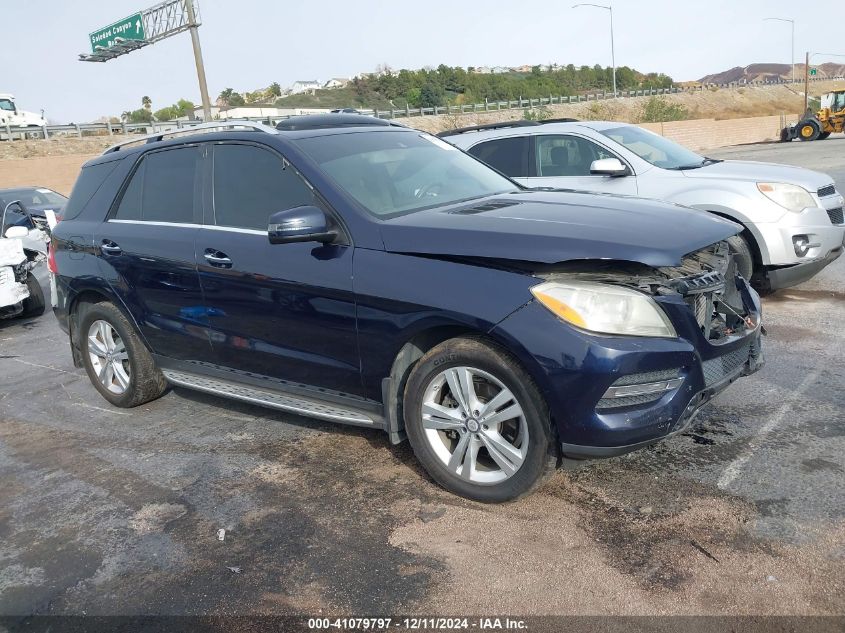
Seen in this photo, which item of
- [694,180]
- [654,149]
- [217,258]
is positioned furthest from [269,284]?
[654,149]

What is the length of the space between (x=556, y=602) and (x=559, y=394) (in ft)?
2.69

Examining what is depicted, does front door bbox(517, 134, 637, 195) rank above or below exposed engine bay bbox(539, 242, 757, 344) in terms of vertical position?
above

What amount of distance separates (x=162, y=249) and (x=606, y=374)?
2.96m

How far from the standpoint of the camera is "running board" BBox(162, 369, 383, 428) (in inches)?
154

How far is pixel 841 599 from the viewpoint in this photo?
8.46 ft

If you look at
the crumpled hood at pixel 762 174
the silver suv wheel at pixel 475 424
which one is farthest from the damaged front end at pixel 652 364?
the crumpled hood at pixel 762 174

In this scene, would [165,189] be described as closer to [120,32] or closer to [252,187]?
[252,187]

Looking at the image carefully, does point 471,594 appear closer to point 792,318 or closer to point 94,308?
point 94,308

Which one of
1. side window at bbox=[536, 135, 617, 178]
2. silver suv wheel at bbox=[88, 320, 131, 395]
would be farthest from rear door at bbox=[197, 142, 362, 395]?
side window at bbox=[536, 135, 617, 178]

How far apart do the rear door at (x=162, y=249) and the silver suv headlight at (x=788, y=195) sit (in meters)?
4.84

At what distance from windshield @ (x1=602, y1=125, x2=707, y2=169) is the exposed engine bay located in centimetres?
396

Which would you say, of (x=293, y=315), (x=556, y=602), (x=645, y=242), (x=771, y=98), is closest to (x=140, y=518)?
(x=293, y=315)

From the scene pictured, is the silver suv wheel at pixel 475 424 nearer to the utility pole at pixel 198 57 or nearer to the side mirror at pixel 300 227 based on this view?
the side mirror at pixel 300 227

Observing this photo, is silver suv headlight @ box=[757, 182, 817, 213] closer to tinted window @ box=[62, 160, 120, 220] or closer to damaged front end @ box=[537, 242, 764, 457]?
damaged front end @ box=[537, 242, 764, 457]
